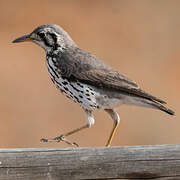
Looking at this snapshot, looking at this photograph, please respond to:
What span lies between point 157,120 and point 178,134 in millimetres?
545

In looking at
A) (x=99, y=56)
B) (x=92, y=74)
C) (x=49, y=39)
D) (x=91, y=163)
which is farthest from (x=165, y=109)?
(x=99, y=56)

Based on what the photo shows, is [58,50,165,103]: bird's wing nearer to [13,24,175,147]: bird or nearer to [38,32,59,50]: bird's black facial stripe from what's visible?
[13,24,175,147]: bird

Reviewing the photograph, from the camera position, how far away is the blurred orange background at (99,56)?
1351 cm

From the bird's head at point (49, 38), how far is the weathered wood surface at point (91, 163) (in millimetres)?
2810

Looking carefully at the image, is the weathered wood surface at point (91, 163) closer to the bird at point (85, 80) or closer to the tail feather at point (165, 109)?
the tail feather at point (165, 109)

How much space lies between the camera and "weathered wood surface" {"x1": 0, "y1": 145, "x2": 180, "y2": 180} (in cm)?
513

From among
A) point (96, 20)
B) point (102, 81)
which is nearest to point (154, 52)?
point (96, 20)

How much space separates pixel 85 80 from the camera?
775 cm

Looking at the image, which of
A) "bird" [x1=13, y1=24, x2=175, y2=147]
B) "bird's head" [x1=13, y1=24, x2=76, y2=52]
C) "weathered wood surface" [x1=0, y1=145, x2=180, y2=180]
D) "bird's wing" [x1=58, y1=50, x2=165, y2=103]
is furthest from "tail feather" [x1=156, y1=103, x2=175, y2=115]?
"weathered wood surface" [x1=0, y1=145, x2=180, y2=180]

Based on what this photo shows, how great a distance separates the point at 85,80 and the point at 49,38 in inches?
26.5

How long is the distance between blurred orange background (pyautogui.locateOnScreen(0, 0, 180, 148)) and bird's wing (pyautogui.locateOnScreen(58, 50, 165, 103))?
15.7 feet

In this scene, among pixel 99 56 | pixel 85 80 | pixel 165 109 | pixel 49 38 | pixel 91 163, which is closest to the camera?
pixel 91 163

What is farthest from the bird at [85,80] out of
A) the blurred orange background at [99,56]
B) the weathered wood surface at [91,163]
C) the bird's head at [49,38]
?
the blurred orange background at [99,56]

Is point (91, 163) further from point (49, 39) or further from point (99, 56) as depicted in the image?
point (99, 56)
